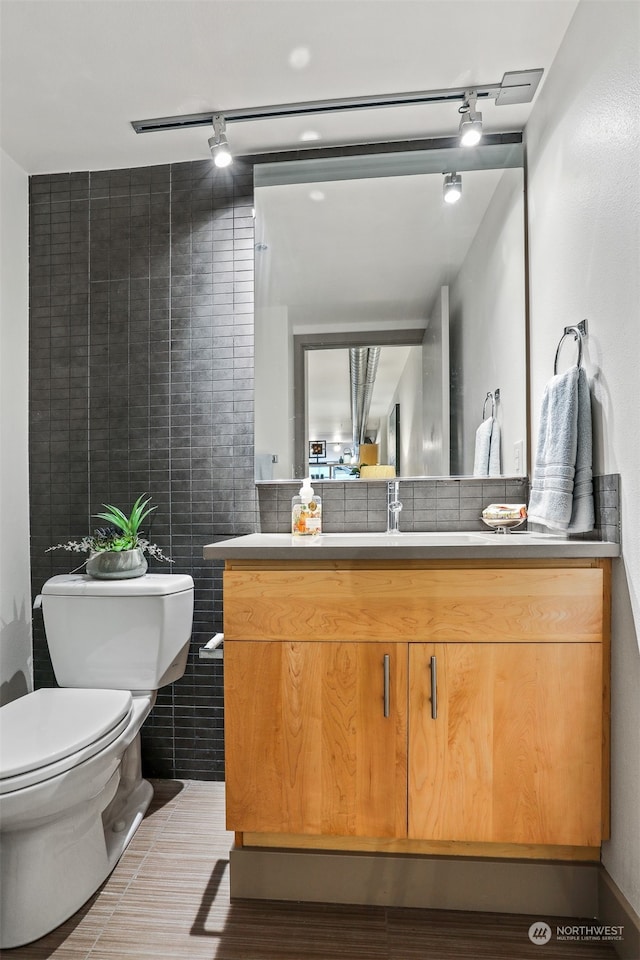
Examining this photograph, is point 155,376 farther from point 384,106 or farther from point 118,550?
point 384,106

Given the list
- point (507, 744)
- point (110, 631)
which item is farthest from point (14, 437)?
point (507, 744)

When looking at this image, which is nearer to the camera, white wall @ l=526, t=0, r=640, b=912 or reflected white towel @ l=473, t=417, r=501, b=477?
white wall @ l=526, t=0, r=640, b=912

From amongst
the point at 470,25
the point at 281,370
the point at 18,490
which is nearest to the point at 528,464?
the point at 281,370

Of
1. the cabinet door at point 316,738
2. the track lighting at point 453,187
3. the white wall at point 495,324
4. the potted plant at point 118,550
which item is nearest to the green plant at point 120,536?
the potted plant at point 118,550

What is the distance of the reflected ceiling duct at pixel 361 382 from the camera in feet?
6.26

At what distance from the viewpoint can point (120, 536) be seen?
73.9 inches

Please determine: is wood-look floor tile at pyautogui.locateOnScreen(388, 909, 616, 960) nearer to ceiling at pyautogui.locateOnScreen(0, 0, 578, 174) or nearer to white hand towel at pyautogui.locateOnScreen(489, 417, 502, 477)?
white hand towel at pyautogui.locateOnScreen(489, 417, 502, 477)

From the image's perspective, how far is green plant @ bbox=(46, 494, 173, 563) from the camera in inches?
71.7

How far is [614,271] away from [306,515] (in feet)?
3.58

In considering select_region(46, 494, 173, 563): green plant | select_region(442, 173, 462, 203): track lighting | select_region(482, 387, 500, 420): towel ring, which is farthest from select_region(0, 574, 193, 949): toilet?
select_region(442, 173, 462, 203): track lighting

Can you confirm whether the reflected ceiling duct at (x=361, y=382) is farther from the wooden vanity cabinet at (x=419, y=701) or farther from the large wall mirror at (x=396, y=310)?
the wooden vanity cabinet at (x=419, y=701)

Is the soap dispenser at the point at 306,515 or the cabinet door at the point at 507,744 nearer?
the cabinet door at the point at 507,744

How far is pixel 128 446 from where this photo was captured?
2066 millimetres

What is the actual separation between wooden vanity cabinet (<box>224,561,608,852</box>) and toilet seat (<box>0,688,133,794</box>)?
33 centimetres
